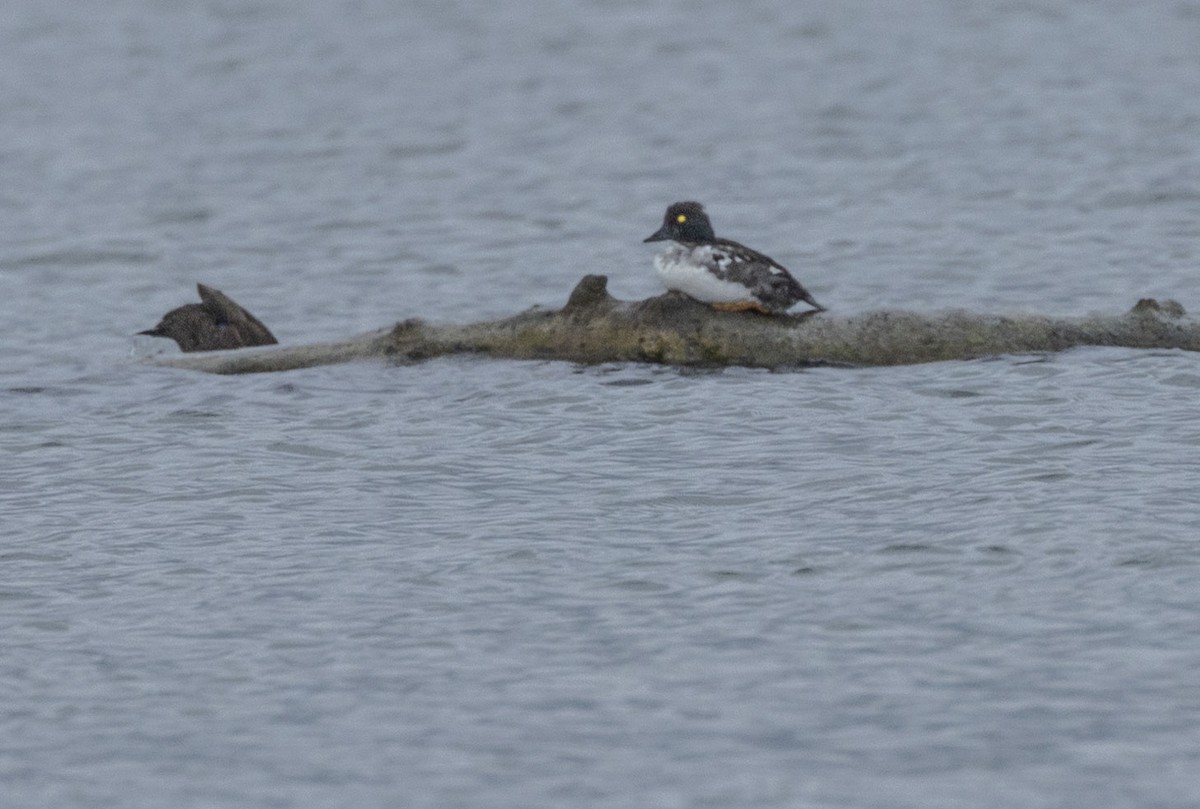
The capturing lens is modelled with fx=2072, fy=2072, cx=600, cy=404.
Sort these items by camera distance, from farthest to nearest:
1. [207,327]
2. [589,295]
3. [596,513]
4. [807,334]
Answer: [207,327], [589,295], [807,334], [596,513]

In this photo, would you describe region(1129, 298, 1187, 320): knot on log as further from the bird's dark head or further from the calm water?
the bird's dark head

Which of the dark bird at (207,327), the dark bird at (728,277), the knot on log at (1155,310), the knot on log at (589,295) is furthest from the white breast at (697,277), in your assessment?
the dark bird at (207,327)

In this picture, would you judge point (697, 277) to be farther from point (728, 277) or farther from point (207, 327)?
point (207, 327)

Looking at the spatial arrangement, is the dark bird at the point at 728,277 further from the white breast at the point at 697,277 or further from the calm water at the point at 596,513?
the calm water at the point at 596,513

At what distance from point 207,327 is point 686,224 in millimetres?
3728

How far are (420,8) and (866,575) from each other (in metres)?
33.2

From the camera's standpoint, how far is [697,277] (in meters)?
13.5

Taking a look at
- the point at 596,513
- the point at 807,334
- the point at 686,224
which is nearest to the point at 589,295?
the point at 686,224

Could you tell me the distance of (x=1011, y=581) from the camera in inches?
380

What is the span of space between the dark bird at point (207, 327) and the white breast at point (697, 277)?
3476 millimetres

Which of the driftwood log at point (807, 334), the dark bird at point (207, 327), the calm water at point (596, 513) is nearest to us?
the calm water at point (596, 513)

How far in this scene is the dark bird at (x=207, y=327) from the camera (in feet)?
50.1

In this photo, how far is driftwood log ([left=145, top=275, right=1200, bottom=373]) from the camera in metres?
13.6

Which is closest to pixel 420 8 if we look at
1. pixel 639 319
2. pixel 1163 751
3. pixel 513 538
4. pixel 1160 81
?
pixel 1160 81
